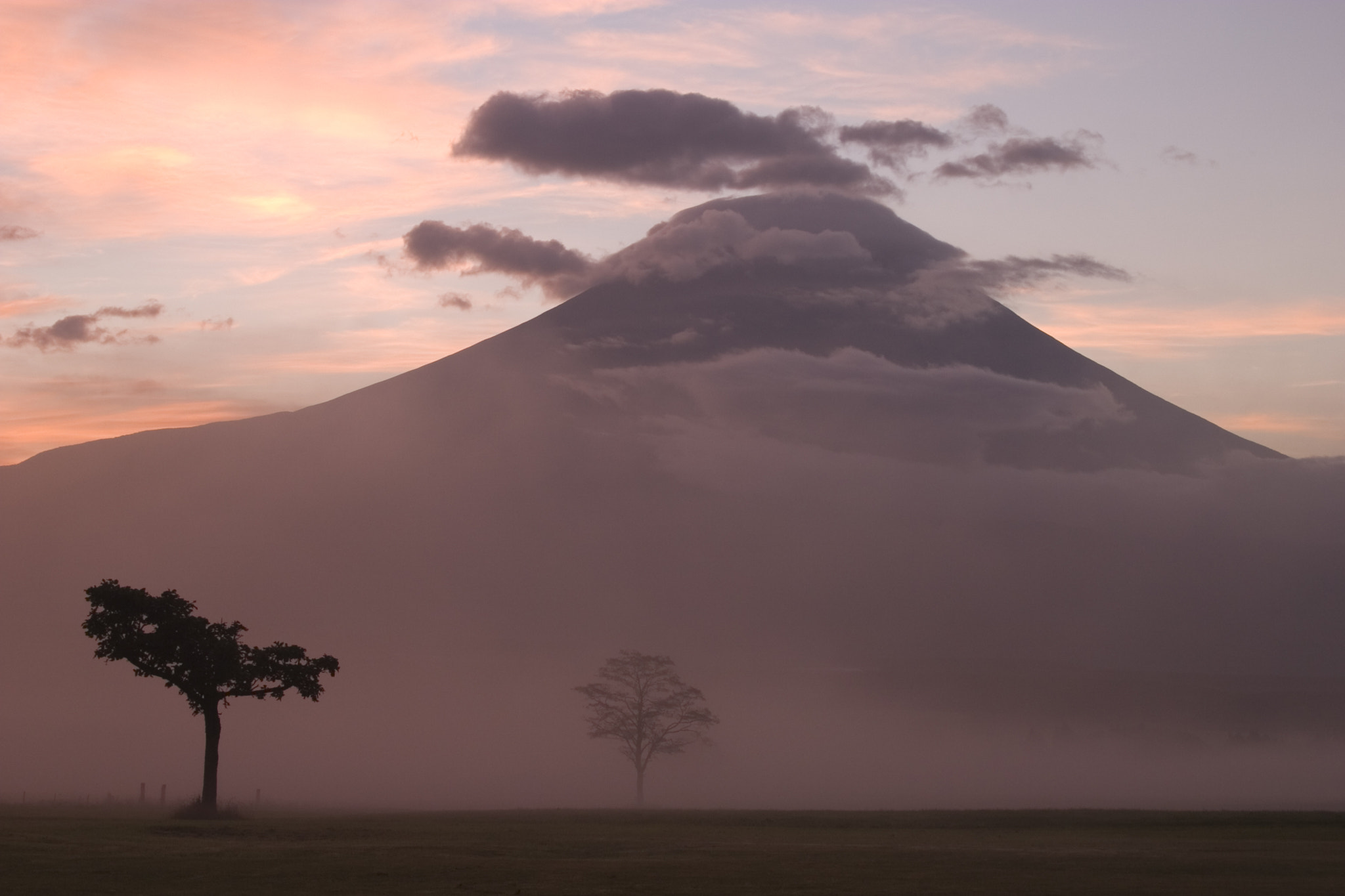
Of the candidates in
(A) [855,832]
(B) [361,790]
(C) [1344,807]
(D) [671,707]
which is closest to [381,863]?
(A) [855,832]

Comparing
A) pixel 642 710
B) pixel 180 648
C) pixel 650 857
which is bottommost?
pixel 650 857

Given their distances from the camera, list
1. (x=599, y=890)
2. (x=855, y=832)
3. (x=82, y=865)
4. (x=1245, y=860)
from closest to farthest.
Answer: (x=599, y=890), (x=82, y=865), (x=1245, y=860), (x=855, y=832)

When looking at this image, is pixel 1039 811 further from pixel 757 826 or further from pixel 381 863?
pixel 381 863

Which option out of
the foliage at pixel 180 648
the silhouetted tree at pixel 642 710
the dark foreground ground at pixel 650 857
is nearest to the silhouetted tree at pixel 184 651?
the foliage at pixel 180 648

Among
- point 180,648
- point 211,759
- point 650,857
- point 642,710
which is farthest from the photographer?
point 642,710

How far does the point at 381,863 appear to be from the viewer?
37.1 metres

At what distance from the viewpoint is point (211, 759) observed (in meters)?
59.1

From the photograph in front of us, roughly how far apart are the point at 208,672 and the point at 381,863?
26.2m

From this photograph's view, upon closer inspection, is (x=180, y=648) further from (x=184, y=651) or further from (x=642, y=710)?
(x=642, y=710)

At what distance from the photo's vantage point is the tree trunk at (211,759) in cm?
5612

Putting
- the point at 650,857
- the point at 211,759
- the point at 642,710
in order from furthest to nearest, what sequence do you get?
the point at 642,710 < the point at 211,759 < the point at 650,857

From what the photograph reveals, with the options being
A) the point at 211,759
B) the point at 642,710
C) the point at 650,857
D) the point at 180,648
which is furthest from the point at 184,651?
the point at 642,710

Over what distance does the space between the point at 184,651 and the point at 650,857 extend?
28754 millimetres

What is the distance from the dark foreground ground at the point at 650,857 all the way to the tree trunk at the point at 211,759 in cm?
224
